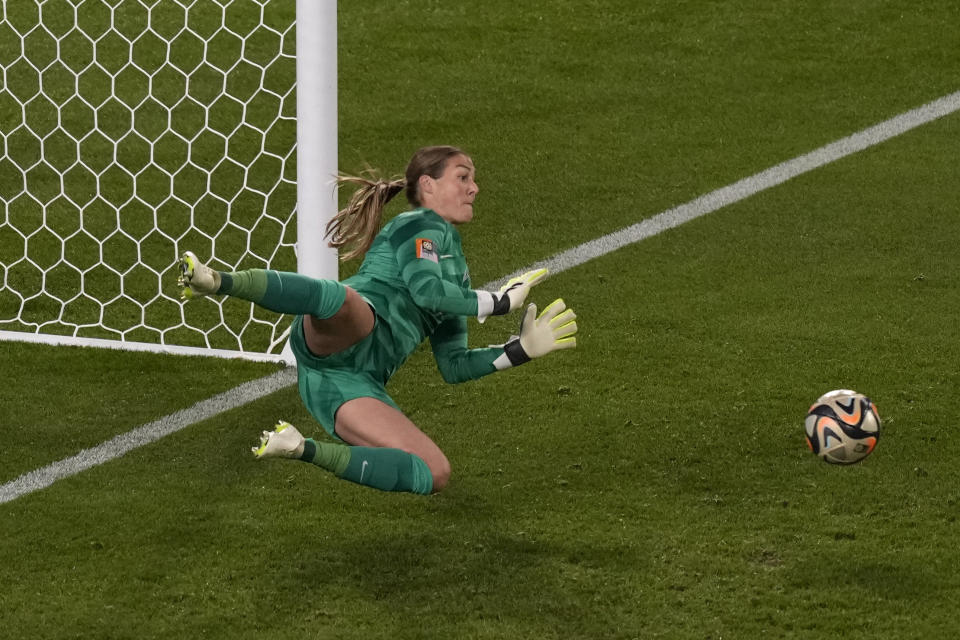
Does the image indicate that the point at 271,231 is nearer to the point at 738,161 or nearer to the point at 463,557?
the point at 738,161

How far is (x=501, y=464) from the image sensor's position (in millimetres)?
5430

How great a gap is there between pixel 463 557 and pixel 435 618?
36 centimetres

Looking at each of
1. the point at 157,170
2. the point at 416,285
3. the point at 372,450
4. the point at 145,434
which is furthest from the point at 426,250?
the point at 157,170

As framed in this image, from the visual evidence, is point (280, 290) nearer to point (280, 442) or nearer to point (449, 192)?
point (280, 442)

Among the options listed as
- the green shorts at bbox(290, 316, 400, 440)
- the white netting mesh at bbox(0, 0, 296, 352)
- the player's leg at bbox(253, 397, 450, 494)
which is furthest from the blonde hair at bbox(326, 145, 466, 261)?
the white netting mesh at bbox(0, 0, 296, 352)

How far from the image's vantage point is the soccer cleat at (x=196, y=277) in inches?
171

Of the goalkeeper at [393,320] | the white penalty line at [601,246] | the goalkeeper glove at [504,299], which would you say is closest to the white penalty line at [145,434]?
the white penalty line at [601,246]

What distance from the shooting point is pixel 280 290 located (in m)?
4.47

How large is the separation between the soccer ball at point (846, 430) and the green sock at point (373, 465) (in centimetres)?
118

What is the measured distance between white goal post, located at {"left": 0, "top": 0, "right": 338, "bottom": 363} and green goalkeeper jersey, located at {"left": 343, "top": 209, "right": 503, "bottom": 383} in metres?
1.07

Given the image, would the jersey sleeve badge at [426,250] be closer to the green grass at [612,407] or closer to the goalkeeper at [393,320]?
the goalkeeper at [393,320]

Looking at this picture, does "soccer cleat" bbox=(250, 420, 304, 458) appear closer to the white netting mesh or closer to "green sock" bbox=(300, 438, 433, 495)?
"green sock" bbox=(300, 438, 433, 495)

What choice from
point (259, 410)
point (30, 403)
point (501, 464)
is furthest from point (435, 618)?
point (30, 403)

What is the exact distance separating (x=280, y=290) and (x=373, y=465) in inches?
21.5
